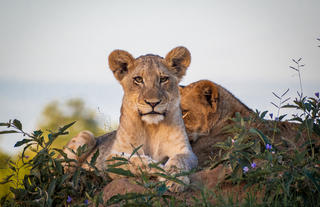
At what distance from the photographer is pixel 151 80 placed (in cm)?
493

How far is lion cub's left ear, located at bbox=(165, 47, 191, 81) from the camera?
5.30 meters

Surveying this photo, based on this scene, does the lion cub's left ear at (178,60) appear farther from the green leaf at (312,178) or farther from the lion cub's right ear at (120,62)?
the green leaf at (312,178)

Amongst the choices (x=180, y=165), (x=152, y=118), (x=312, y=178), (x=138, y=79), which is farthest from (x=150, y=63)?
(x=312, y=178)

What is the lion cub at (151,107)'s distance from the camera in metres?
4.80

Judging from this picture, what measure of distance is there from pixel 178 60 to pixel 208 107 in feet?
5.98

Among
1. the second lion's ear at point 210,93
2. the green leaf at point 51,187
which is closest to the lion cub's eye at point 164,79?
the green leaf at point 51,187

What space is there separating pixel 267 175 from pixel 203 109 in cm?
378

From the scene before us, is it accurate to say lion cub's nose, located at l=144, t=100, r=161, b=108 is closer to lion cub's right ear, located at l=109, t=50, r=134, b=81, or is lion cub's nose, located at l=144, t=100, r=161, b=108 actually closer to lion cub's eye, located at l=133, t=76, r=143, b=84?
lion cub's eye, located at l=133, t=76, r=143, b=84

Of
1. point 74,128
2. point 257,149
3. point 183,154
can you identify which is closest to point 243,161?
point 257,149

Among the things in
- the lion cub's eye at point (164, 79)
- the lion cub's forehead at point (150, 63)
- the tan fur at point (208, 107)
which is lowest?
the tan fur at point (208, 107)

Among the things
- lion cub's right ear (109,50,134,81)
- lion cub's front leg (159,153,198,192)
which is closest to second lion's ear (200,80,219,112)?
lion cub's right ear (109,50,134,81)

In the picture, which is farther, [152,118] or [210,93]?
[210,93]

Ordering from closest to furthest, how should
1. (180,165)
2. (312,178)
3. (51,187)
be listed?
(312,178)
(51,187)
(180,165)

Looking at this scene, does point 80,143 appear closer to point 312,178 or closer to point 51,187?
point 51,187
